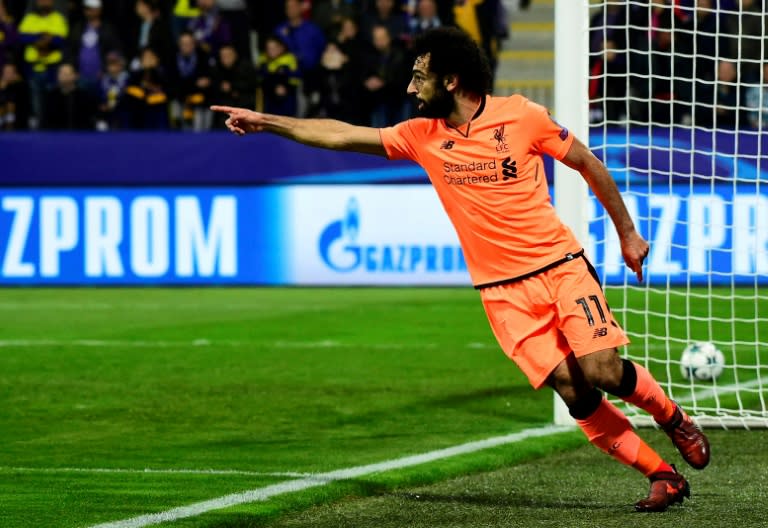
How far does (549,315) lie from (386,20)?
1359cm

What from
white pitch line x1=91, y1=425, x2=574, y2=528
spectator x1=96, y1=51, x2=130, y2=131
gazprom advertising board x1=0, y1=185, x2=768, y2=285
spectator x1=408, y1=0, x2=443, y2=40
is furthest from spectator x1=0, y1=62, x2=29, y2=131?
white pitch line x1=91, y1=425, x2=574, y2=528

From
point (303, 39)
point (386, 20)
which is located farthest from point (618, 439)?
point (303, 39)

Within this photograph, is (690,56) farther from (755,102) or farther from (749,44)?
(755,102)

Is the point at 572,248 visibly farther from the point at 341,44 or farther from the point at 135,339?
the point at 341,44

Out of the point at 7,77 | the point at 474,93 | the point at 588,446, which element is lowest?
the point at 588,446

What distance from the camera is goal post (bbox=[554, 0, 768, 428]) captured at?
7773 millimetres

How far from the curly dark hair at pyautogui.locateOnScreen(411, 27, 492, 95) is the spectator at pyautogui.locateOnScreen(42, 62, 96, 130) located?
43.2ft

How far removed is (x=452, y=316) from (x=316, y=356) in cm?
296

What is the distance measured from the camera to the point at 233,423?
7.90m

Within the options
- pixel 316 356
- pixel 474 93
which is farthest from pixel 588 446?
pixel 316 356

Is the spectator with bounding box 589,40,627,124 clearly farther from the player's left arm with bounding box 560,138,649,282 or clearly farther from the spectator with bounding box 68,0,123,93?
the spectator with bounding box 68,0,123,93

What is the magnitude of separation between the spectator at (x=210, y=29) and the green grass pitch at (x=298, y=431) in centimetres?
606

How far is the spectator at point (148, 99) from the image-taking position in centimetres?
1820

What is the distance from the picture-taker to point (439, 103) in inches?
225
